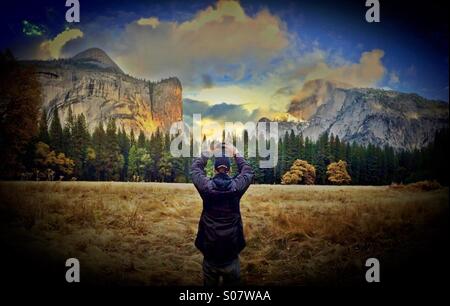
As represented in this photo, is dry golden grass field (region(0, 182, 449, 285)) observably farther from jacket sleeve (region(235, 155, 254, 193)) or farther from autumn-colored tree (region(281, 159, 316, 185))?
jacket sleeve (region(235, 155, 254, 193))

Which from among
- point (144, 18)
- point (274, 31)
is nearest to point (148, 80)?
point (144, 18)

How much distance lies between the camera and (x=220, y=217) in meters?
5.64

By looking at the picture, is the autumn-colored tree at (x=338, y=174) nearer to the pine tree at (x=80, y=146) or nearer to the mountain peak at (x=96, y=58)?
the mountain peak at (x=96, y=58)

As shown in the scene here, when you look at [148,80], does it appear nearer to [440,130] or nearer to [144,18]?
[144,18]

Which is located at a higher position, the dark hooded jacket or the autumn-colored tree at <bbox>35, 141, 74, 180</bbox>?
the autumn-colored tree at <bbox>35, 141, 74, 180</bbox>

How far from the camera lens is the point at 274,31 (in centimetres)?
789

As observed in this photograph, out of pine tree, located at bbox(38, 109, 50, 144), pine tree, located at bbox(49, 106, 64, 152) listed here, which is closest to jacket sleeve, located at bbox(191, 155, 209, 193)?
pine tree, located at bbox(49, 106, 64, 152)

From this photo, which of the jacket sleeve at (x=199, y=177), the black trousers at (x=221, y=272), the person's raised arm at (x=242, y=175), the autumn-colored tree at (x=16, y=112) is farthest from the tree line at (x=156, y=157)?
the black trousers at (x=221, y=272)

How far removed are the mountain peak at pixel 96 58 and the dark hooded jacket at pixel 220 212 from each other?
346 cm

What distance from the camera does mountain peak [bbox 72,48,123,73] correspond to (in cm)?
785

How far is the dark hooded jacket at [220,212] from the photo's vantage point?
5.54 m

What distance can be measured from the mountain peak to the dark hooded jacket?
3458mm
